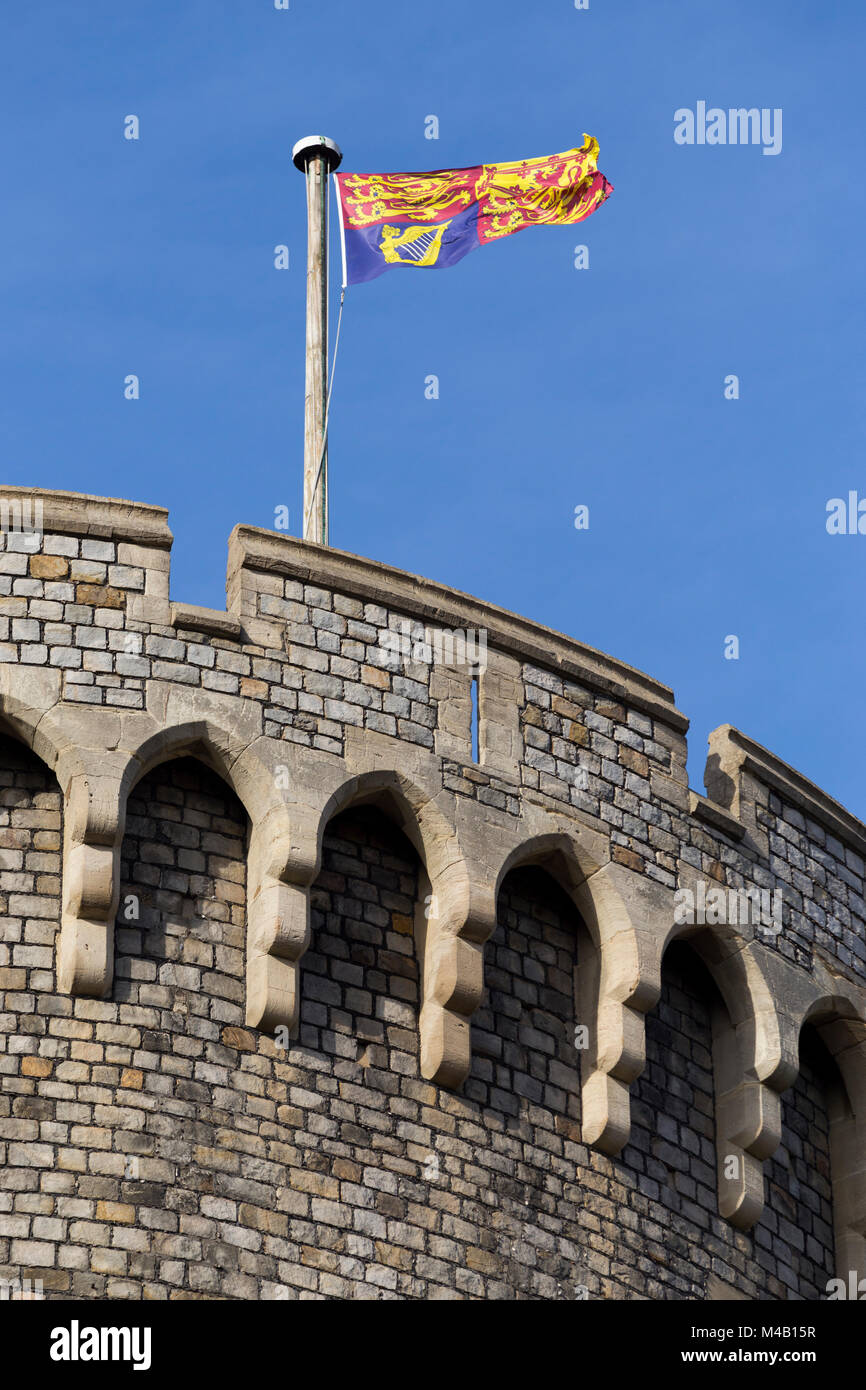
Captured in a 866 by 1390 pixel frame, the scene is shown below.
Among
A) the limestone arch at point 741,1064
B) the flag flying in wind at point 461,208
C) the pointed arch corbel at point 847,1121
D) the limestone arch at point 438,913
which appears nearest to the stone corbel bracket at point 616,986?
the limestone arch at point 741,1064

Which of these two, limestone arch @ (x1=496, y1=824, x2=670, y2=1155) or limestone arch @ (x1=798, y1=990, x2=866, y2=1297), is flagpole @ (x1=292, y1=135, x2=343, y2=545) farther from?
limestone arch @ (x1=798, y1=990, x2=866, y2=1297)

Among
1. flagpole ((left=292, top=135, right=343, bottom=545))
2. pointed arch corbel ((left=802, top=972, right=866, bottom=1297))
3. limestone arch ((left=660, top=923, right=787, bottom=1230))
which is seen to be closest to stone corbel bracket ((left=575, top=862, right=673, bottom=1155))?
limestone arch ((left=660, top=923, right=787, bottom=1230))

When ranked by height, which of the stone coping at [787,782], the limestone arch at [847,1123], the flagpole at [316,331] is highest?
the flagpole at [316,331]

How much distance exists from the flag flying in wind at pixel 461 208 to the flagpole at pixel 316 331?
0.32 metres

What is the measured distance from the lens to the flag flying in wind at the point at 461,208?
74.1 feet

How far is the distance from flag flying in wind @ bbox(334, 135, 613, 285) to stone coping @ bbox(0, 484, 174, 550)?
4.20 metres

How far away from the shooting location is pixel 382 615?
762 inches

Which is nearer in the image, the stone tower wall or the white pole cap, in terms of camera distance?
the stone tower wall

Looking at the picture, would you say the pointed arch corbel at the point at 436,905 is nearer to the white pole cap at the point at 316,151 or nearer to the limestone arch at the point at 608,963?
the limestone arch at the point at 608,963

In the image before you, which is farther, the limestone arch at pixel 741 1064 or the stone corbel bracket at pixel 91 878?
the limestone arch at pixel 741 1064

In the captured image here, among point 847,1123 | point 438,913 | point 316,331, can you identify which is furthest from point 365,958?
point 316,331

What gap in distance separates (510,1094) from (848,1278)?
293 centimetres

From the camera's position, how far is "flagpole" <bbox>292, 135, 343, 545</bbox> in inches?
830
